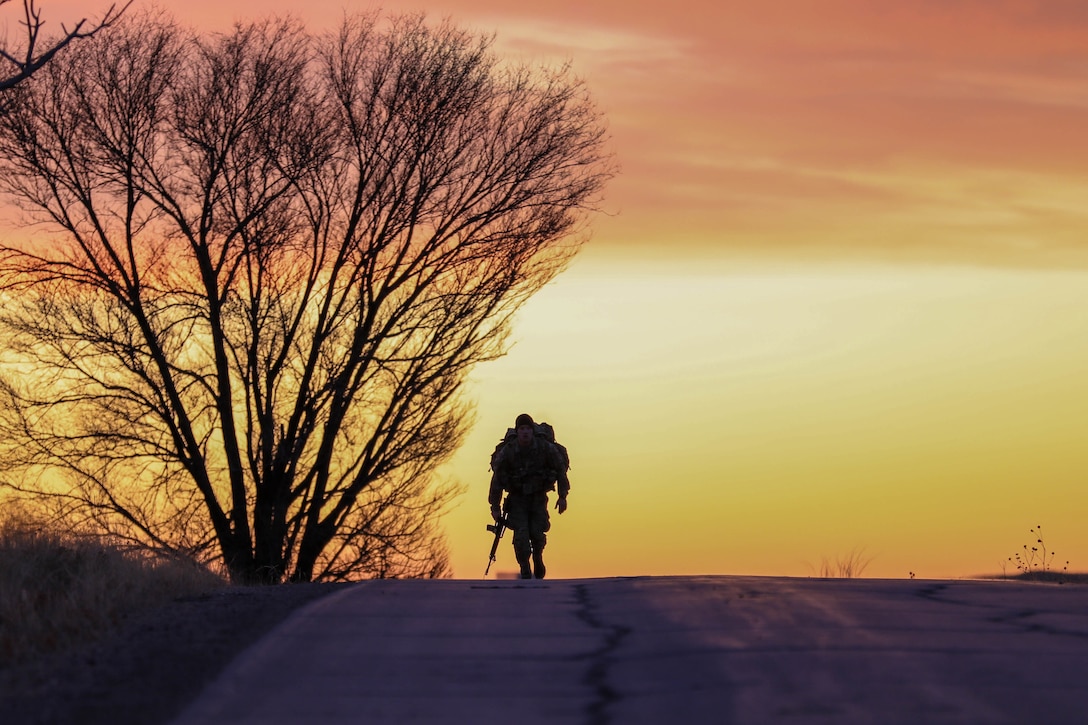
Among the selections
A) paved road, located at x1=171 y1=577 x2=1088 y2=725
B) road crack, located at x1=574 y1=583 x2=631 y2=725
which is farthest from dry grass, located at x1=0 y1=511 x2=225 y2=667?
road crack, located at x1=574 y1=583 x2=631 y2=725

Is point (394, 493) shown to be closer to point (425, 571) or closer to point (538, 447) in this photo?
point (425, 571)

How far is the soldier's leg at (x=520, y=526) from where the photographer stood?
1967 centimetres

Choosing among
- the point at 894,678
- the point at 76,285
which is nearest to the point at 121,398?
the point at 76,285

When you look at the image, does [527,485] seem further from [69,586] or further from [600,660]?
[600,660]

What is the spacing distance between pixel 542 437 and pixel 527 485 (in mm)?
640

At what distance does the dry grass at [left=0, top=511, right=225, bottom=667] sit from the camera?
1004 centimetres

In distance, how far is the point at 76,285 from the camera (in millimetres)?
28328

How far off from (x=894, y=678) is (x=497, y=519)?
1186cm

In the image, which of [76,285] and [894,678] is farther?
[76,285]

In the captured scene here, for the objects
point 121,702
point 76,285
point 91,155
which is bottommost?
Answer: point 121,702

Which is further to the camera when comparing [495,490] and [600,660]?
[495,490]

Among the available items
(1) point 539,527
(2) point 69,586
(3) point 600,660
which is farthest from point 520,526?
(3) point 600,660

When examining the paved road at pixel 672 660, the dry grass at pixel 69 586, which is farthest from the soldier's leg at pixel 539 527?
the paved road at pixel 672 660

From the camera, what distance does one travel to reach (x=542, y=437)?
1939 cm
